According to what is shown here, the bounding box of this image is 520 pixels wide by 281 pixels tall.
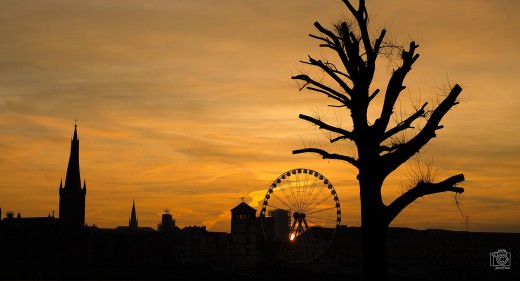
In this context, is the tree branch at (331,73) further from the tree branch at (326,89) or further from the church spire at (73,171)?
the church spire at (73,171)

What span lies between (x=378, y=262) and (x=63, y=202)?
18428 centimetres

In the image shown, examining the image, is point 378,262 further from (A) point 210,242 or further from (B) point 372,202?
(A) point 210,242

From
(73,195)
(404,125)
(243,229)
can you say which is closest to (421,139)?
(404,125)

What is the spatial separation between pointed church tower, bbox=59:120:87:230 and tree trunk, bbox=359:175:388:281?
574 ft

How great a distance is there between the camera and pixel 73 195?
7456 inches

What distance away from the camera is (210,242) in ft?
565

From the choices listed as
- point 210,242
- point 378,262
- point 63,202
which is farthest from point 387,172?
point 63,202

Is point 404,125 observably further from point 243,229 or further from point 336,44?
point 243,229

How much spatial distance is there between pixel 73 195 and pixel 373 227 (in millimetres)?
184584

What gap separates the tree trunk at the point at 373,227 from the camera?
10742 millimetres

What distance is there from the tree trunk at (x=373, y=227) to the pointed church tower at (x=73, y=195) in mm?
175062

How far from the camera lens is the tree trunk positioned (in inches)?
423

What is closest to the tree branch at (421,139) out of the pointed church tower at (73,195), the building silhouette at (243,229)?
the building silhouette at (243,229)

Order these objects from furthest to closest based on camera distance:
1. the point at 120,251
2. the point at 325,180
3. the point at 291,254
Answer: the point at 120,251 → the point at 291,254 → the point at 325,180
